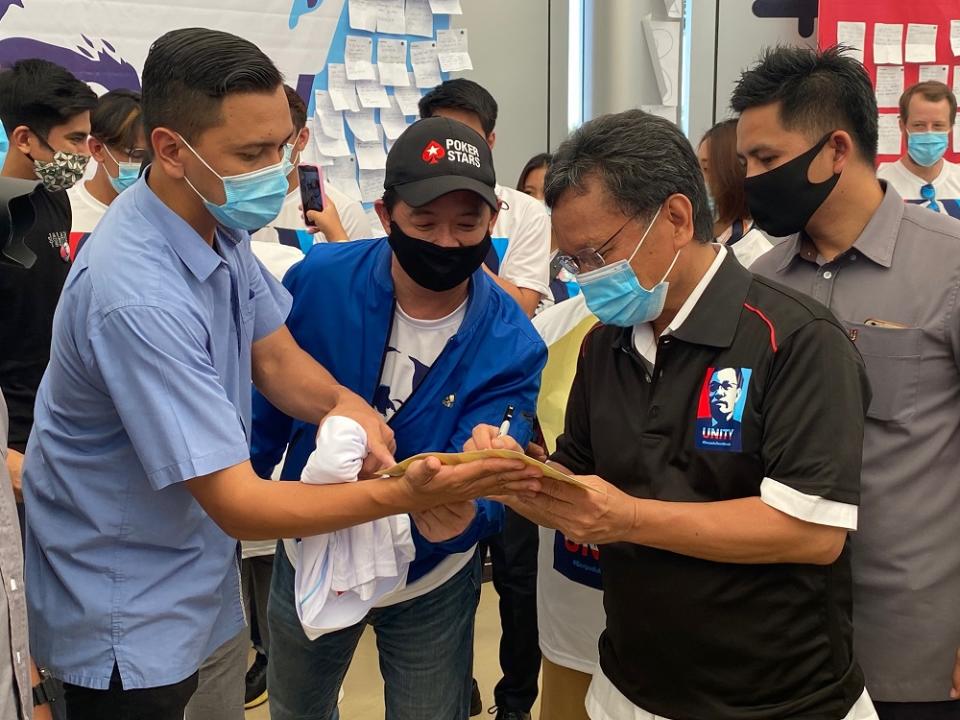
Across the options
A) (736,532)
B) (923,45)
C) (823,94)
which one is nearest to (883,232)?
(823,94)

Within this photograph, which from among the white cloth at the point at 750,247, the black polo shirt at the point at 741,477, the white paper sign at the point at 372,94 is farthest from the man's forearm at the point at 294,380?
the white paper sign at the point at 372,94

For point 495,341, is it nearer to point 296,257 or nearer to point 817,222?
point 817,222

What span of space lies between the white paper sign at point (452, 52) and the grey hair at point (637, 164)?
3081 millimetres

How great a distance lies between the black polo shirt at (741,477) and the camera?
1.38 meters

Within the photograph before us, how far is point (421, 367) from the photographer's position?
1831 mm

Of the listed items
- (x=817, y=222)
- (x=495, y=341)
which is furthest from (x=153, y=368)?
(x=817, y=222)

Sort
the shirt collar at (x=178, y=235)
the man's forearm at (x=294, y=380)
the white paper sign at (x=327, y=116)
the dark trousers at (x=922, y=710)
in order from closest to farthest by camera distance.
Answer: the shirt collar at (x=178, y=235) → the dark trousers at (x=922, y=710) → the man's forearm at (x=294, y=380) → the white paper sign at (x=327, y=116)

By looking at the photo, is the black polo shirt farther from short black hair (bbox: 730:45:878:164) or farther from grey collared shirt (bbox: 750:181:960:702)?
short black hair (bbox: 730:45:878:164)

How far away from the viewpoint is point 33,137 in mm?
2779

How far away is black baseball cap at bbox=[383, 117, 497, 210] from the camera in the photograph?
5.61 ft

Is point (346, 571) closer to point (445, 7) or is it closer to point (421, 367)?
point (421, 367)

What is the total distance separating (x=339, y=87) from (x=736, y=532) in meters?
3.38

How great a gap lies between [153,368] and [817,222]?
1225 millimetres

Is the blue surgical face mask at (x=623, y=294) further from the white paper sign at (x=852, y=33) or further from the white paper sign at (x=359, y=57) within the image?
the white paper sign at (x=852, y=33)
